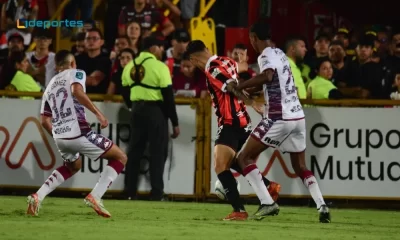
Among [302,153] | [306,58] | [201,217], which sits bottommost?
[201,217]

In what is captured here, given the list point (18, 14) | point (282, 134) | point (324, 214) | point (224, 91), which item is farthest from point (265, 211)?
point (18, 14)

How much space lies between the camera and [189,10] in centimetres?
2181

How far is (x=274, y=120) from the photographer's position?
13.4 m

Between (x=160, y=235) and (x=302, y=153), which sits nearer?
(x=160, y=235)

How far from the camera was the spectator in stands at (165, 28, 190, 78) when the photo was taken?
1959 centimetres

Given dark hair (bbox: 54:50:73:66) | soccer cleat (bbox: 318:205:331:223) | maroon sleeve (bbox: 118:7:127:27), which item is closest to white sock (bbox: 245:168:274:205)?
soccer cleat (bbox: 318:205:331:223)

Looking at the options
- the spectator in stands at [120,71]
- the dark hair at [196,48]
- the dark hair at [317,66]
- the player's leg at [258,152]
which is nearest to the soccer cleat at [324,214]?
the player's leg at [258,152]

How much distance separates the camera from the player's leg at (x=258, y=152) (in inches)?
527

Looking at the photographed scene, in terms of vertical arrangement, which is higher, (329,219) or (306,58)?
(306,58)

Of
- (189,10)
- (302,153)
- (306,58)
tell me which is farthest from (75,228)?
(189,10)

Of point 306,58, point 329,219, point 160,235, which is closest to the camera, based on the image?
point 160,235

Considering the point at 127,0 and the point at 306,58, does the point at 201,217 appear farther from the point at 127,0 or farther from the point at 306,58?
the point at 127,0

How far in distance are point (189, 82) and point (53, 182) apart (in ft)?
17.0

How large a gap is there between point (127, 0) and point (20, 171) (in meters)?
5.59
